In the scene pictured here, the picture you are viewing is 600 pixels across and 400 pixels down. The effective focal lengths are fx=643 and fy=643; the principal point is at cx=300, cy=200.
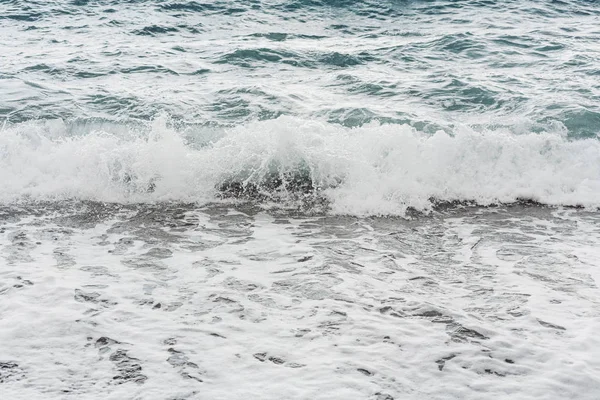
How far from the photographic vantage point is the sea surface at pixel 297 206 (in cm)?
370

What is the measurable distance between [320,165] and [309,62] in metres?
5.06

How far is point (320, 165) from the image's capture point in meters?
7.91

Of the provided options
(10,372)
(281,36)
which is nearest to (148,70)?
(281,36)

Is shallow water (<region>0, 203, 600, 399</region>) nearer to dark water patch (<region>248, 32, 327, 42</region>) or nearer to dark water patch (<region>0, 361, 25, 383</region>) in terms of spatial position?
dark water patch (<region>0, 361, 25, 383</region>)

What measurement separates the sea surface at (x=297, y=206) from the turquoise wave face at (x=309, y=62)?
0.07 metres

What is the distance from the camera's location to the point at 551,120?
921cm

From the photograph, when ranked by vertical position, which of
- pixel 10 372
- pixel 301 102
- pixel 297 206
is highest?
pixel 301 102

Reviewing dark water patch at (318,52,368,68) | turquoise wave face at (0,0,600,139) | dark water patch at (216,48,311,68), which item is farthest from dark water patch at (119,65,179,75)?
dark water patch at (318,52,368,68)

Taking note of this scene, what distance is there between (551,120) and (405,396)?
694cm

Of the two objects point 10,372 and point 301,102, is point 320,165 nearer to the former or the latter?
point 301,102

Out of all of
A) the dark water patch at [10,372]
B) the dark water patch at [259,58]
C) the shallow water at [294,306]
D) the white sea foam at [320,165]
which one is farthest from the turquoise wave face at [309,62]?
the dark water patch at [10,372]

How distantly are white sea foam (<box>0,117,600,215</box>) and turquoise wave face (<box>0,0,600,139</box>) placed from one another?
76 cm

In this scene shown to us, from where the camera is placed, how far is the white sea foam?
7.52 m

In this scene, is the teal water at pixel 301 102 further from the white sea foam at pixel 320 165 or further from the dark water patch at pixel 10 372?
the dark water patch at pixel 10 372
